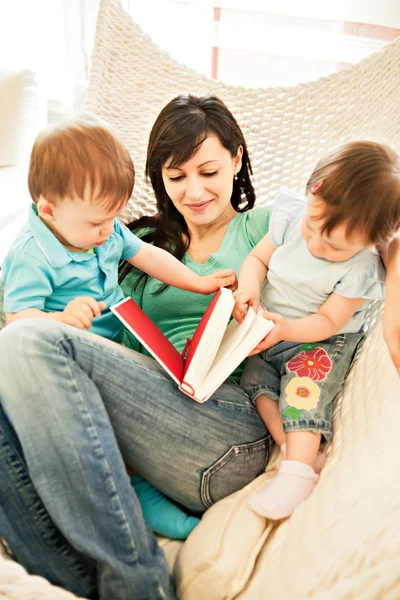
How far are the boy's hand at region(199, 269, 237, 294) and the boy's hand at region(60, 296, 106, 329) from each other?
0.78ft

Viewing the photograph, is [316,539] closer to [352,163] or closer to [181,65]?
[352,163]

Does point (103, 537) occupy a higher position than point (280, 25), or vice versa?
point (280, 25)

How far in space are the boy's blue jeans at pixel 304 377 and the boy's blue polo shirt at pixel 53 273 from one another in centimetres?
28

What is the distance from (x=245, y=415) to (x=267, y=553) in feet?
0.74

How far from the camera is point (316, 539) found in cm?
62

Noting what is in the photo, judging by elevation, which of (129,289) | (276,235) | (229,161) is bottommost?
(129,289)

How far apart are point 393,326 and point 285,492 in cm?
28

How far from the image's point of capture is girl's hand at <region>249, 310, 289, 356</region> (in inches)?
34.0

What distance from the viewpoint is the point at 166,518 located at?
2.69ft

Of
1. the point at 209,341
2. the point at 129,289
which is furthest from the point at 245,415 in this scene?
the point at 129,289

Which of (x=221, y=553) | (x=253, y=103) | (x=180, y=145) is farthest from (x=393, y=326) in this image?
(x=253, y=103)

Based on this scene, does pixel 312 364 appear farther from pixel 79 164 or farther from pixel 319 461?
pixel 79 164

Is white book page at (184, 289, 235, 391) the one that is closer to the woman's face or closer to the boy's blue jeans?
the boy's blue jeans

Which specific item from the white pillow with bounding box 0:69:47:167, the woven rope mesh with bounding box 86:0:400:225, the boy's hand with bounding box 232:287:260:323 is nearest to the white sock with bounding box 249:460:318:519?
the boy's hand with bounding box 232:287:260:323
